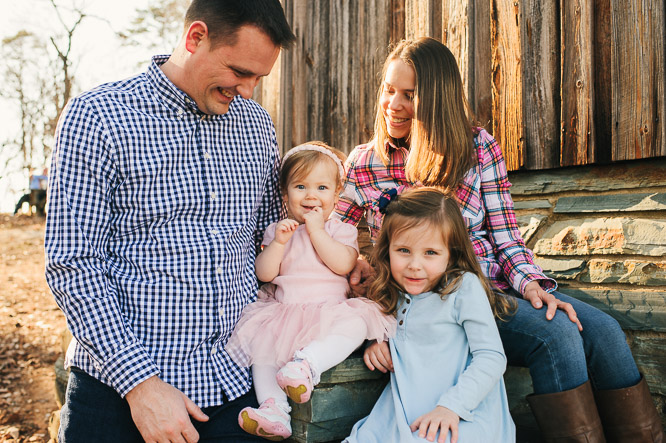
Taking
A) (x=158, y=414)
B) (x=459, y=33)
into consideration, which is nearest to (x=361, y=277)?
(x=158, y=414)

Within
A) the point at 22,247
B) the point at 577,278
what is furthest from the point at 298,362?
the point at 22,247

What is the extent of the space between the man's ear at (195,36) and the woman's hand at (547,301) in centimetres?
166

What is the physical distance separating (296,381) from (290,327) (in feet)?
1.05

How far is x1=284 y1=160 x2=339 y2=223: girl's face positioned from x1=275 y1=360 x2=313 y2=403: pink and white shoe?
775 mm

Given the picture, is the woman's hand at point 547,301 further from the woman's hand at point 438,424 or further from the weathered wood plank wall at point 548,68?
the weathered wood plank wall at point 548,68

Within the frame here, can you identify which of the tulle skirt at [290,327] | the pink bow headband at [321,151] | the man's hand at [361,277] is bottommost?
the tulle skirt at [290,327]

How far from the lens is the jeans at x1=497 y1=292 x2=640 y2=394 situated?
218 cm

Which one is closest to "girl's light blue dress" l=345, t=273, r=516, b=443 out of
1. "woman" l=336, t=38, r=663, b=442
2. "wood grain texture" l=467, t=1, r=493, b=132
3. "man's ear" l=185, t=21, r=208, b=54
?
"woman" l=336, t=38, r=663, b=442

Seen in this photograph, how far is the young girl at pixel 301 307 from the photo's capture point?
202 centimetres

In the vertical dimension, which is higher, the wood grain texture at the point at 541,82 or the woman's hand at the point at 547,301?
the wood grain texture at the point at 541,82

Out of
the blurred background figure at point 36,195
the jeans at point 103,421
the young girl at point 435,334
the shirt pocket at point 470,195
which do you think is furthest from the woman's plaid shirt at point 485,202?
the blurred background figure at point 36,195

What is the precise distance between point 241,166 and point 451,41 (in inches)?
71.8

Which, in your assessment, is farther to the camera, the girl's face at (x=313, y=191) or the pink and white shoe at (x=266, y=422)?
the girl's face at (x=313, y=191)

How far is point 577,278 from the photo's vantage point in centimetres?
290
